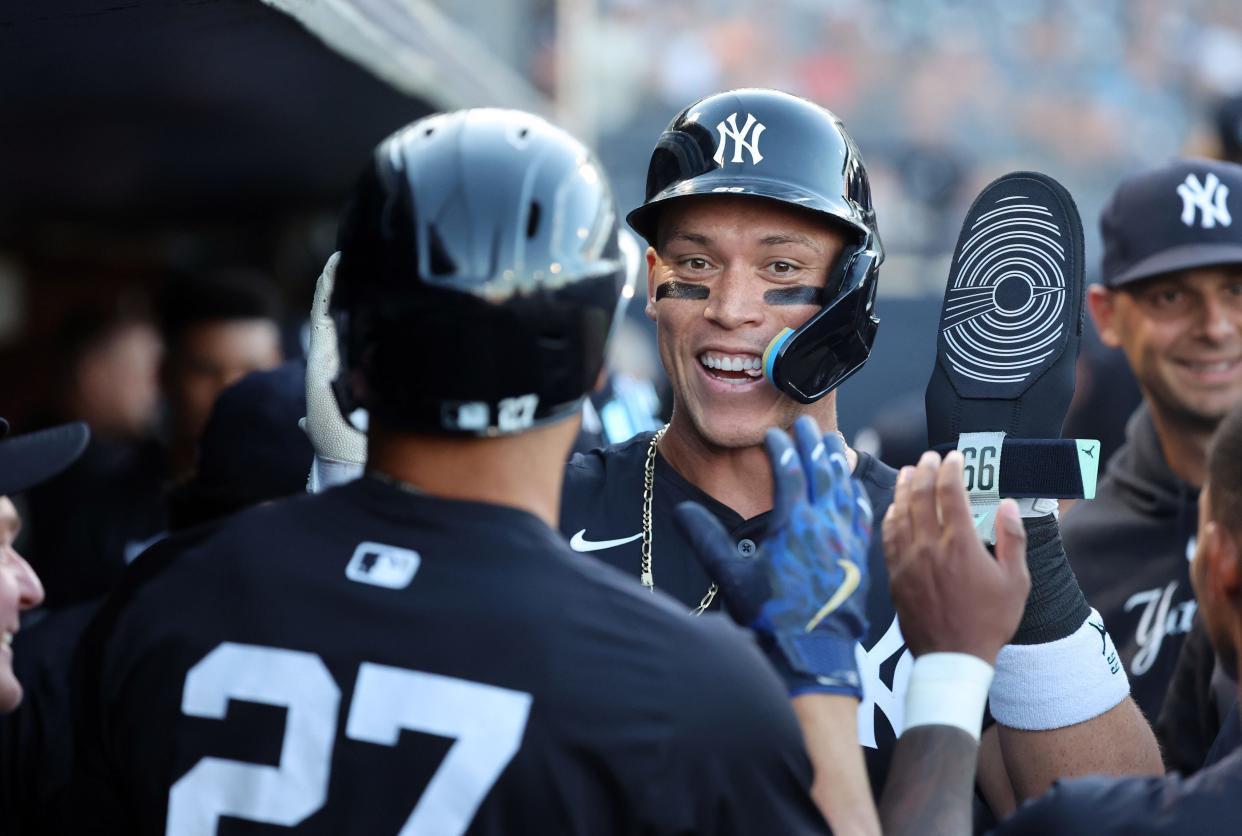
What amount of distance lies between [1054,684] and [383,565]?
1.31 metres

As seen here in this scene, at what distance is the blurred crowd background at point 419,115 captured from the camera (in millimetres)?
4691

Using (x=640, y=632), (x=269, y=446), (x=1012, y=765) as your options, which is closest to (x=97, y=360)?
(x=269, y=446)

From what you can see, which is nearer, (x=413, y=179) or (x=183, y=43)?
(x=413, y=179)

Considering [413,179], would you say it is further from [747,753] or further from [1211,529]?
[1211,529]

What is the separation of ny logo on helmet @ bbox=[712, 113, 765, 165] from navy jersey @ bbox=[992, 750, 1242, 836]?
1.43 meters

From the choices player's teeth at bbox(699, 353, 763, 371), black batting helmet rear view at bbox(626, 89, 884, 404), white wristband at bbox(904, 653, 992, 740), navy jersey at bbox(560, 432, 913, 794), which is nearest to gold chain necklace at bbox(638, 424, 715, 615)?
navy jersey at bbox(560, 432, 913, 794)

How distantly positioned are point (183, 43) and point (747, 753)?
2.89 m

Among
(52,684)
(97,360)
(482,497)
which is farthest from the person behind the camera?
(97,360)

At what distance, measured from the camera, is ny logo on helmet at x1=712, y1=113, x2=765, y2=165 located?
301 centimetres

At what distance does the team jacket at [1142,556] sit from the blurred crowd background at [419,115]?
208 cm

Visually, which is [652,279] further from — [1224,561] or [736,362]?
[1224,561]

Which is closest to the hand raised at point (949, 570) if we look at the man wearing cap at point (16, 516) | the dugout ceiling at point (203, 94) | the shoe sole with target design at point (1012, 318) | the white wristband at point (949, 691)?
the white wristband at point (949, 691)

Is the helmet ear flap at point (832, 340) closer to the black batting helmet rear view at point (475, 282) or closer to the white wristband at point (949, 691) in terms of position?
the white wristband at point (949, 691)

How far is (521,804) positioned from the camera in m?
1.72
